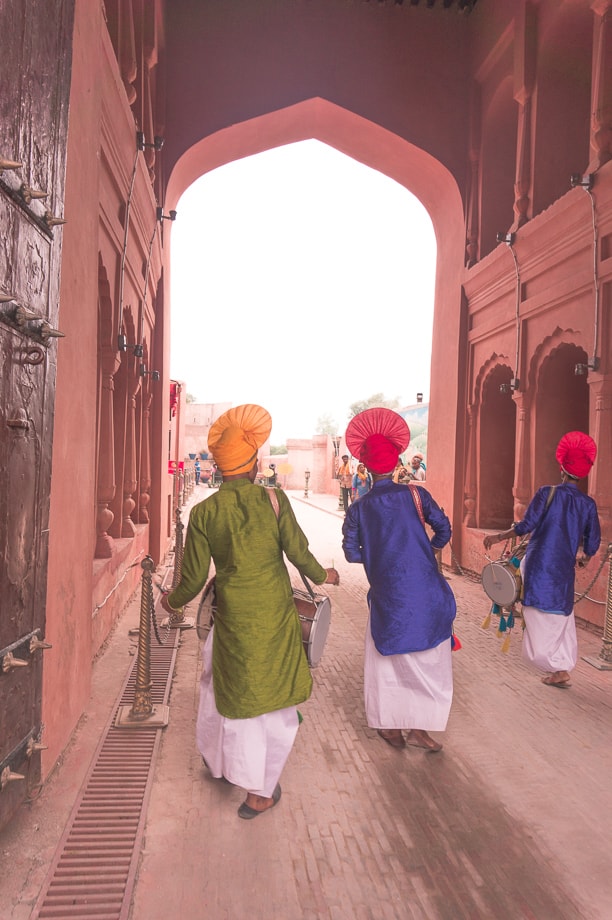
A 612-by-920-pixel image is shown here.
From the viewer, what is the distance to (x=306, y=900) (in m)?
2.29

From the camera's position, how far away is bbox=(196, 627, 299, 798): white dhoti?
2891 mm

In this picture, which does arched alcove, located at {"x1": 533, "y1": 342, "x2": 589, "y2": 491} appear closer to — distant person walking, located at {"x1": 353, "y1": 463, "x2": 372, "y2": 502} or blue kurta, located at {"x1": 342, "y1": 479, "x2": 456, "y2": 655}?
blue kurta, located at {"x1": 342, "y1": 479, "x2": 456, "y2": 655}

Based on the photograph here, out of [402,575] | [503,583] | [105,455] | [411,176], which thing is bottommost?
[503,583]

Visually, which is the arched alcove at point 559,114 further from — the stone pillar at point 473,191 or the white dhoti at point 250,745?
the white dhoti at point 250,745

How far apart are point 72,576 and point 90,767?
959 mm

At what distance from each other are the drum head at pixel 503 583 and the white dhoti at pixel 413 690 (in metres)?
1.39

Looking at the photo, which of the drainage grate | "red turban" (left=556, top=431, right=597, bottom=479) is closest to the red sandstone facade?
the drainage grate

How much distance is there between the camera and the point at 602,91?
21.4 ft

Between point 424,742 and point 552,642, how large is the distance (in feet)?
5.27

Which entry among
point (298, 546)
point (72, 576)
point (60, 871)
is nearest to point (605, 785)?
point (298, 546)

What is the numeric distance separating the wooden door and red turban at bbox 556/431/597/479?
3.61 meters

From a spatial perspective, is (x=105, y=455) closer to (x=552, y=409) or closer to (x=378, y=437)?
(x=378, y=437)

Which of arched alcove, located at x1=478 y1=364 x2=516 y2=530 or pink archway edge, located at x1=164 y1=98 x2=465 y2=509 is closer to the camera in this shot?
arched alcove, located at x1=478 y1=364 x2=516 y2=530

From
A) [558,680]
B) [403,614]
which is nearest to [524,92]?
[558,680]
